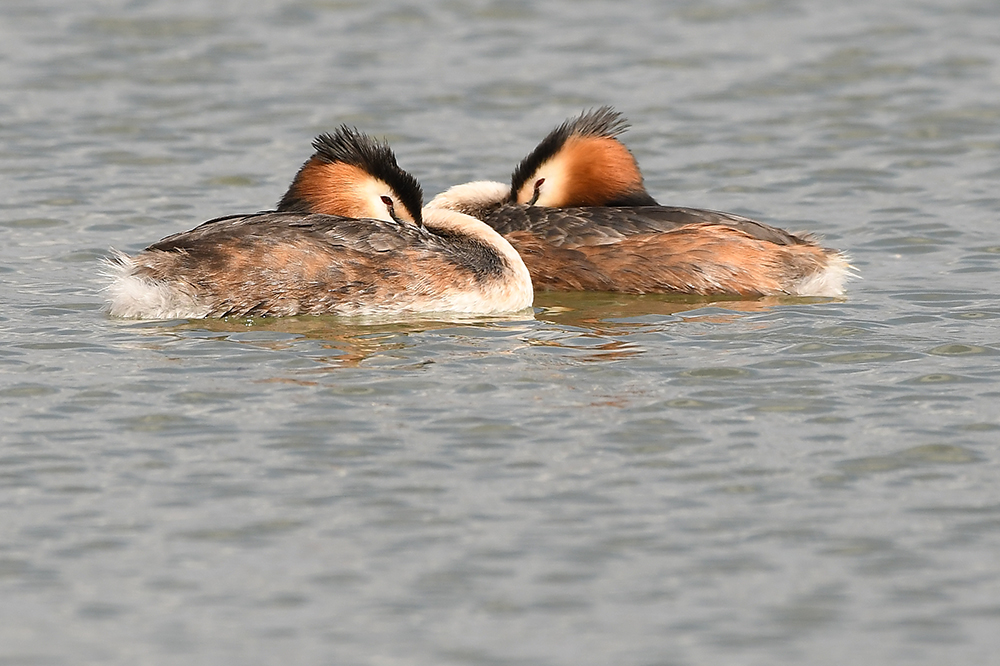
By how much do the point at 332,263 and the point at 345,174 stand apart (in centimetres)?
81

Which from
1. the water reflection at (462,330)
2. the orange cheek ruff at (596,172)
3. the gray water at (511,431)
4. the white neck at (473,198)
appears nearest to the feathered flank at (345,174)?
the water reflection at (462,330)

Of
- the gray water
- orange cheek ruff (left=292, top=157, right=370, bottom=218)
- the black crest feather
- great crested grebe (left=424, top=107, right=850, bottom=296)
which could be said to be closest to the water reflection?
the gray water

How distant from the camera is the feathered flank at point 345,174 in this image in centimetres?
1068

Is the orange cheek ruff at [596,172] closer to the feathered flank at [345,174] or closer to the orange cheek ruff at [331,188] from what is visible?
the feathered flank at [345,174]

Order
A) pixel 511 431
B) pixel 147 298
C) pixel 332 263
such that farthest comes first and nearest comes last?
pixel 332 263, pixel 147 298, pixel 511 431

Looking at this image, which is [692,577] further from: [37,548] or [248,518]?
[37,548]

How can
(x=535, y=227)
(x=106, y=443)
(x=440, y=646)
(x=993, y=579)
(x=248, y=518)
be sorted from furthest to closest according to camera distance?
(x=535, y=227)
(x=106, y=443)
(x=248, y=518)
(x=993, y=579)
(x=440, y=646)

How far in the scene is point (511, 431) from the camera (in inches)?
322

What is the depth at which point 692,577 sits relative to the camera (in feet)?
21.7

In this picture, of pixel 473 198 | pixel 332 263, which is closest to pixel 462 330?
pixel 332 263

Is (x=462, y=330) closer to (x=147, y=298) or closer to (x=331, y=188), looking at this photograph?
(x=331, y=188)

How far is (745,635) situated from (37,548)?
2737 mm

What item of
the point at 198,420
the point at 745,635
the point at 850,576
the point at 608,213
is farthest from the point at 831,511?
the point at 608,213

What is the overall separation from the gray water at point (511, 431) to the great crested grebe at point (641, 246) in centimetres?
25
